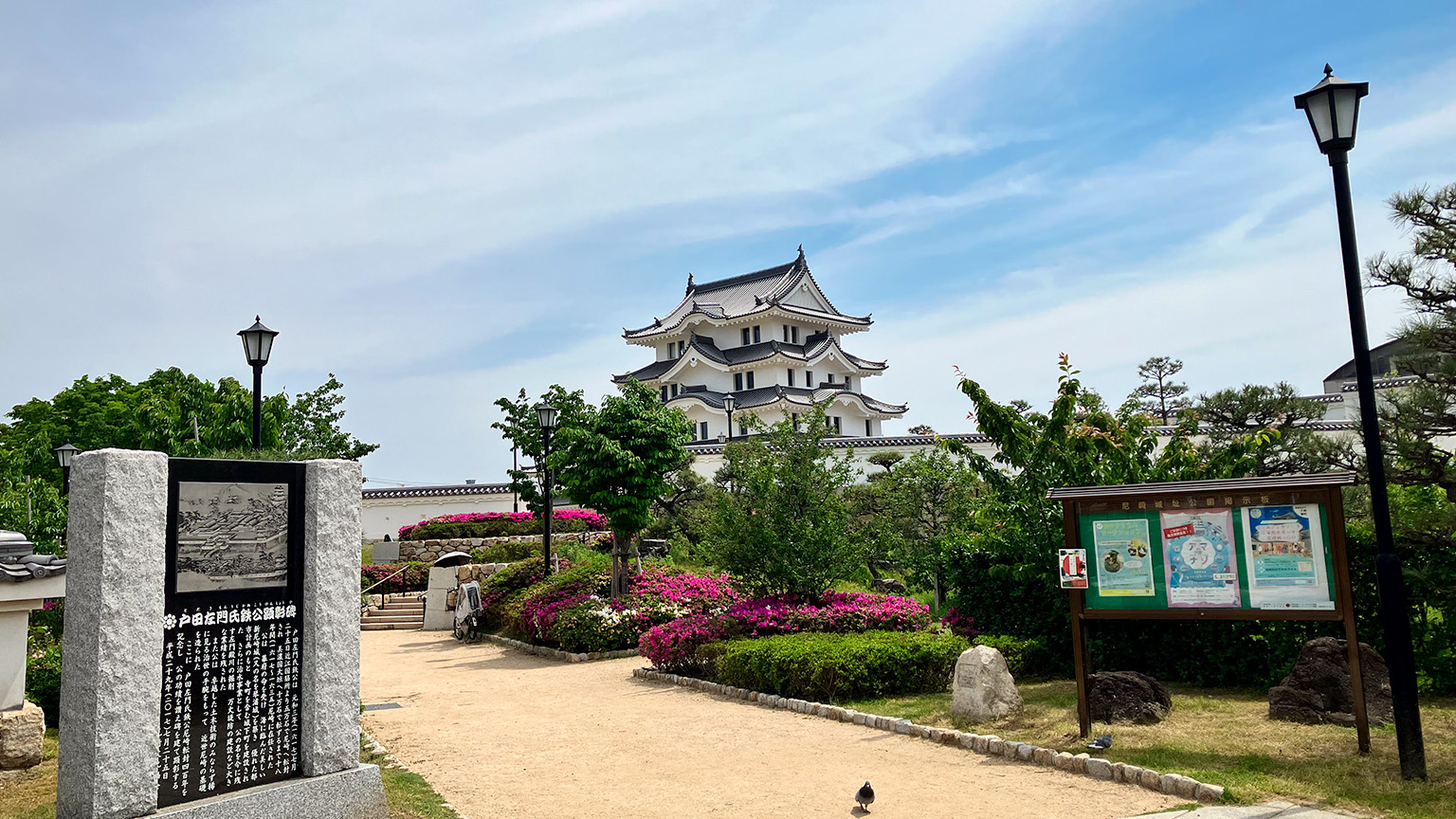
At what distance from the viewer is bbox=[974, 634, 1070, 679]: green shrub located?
459 inches

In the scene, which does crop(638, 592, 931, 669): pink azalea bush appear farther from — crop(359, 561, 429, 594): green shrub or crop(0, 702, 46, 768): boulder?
crop(359, 561, 429, 594): green shrub

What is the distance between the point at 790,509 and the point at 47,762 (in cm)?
909

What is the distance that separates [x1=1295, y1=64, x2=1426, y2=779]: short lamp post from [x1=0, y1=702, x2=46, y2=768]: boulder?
1052 centimetres

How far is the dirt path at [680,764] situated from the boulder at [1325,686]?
8.79ft

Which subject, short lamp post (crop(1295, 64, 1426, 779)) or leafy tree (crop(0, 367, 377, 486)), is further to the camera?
leafy tree (crop(0, 367, 377, 486))

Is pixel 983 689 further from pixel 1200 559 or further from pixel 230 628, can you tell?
pixel 230 628

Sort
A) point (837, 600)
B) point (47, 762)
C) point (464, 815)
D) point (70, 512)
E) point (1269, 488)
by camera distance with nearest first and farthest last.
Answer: point (70, 512)
point (464, 815)
point (1269, 488)
point (47, 762)
point (837, 600)

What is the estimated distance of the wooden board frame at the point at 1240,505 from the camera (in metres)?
7.52

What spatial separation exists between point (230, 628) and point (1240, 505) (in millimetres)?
7674

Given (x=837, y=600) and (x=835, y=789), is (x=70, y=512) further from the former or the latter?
(x=837, y=600)

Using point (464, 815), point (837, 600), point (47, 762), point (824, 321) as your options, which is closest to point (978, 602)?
point (837, 600)

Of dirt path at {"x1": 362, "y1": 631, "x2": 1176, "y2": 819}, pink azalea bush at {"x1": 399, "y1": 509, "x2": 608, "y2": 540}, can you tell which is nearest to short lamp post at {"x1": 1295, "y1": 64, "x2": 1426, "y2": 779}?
dirt path at {"x1": 362, "y1": 631, "x2": 1176, "y2": 819}

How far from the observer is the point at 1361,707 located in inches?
291

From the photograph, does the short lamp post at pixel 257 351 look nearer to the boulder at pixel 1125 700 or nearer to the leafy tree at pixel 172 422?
the leafy tree at pixel 172 422
